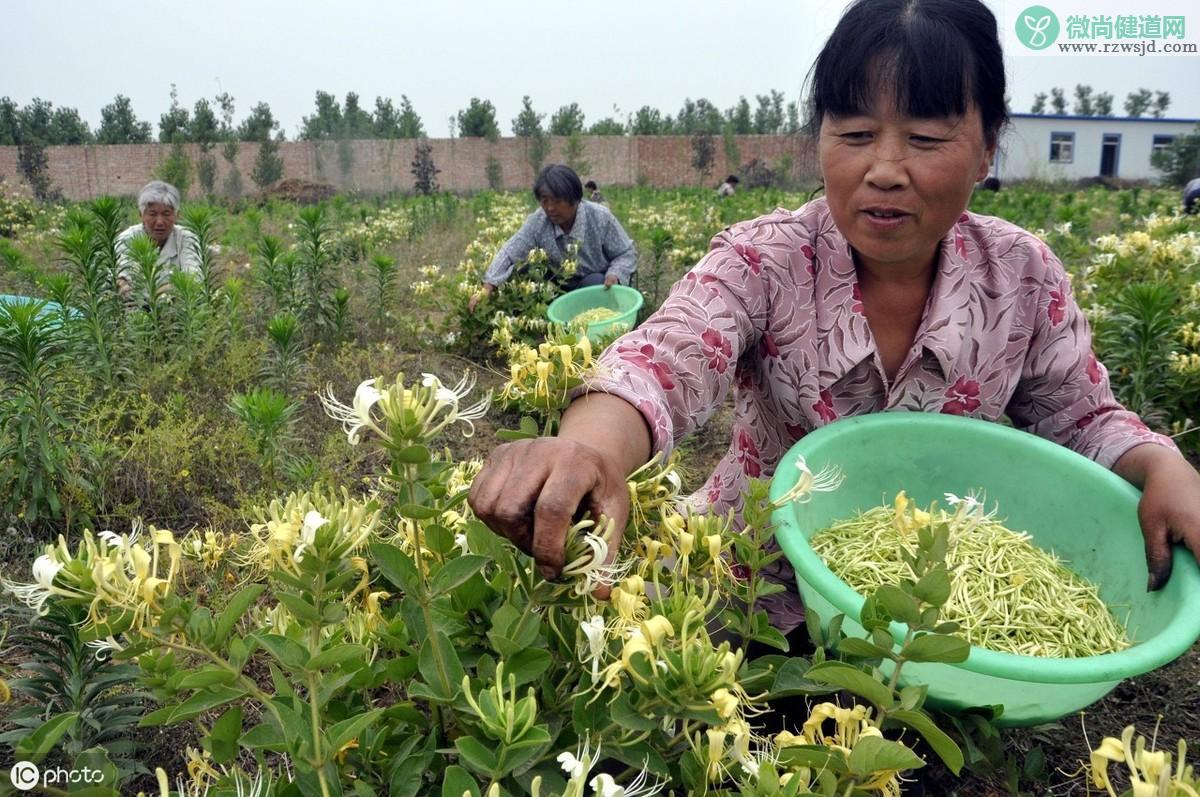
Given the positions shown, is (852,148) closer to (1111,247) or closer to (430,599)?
(430,599)

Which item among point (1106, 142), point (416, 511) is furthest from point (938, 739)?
point (1106, 142)

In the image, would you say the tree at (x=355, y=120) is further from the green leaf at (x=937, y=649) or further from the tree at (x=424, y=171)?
the green leaf at (x=937, y=649)

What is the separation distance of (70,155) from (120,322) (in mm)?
28315

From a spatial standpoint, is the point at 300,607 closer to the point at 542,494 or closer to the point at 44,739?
the point at 542,494

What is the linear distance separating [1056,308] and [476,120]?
116 ft

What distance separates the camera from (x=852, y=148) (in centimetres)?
141

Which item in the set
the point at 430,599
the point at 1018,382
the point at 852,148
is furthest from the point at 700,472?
the point at 430,599

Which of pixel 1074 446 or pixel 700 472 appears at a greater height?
pixel 1074 446

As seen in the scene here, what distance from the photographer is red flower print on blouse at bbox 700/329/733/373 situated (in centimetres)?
137

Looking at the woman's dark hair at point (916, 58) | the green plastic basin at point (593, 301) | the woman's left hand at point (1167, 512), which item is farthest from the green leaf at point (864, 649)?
the green plastic basin at point (593, 301)

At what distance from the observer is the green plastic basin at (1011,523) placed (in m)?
1.00

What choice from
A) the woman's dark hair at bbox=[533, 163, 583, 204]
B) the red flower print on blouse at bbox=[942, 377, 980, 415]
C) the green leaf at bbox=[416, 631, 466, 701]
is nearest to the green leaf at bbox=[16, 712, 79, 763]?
the green leaf at bbox=[416, 631, 466, 701]

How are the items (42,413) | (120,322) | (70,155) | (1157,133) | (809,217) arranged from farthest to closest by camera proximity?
1. (1157,133)
2. (70,155)
3. (120,322)
4. (42,413)
5. (809,217)

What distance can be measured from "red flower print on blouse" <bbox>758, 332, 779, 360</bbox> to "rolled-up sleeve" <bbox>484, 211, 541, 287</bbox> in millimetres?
3722
